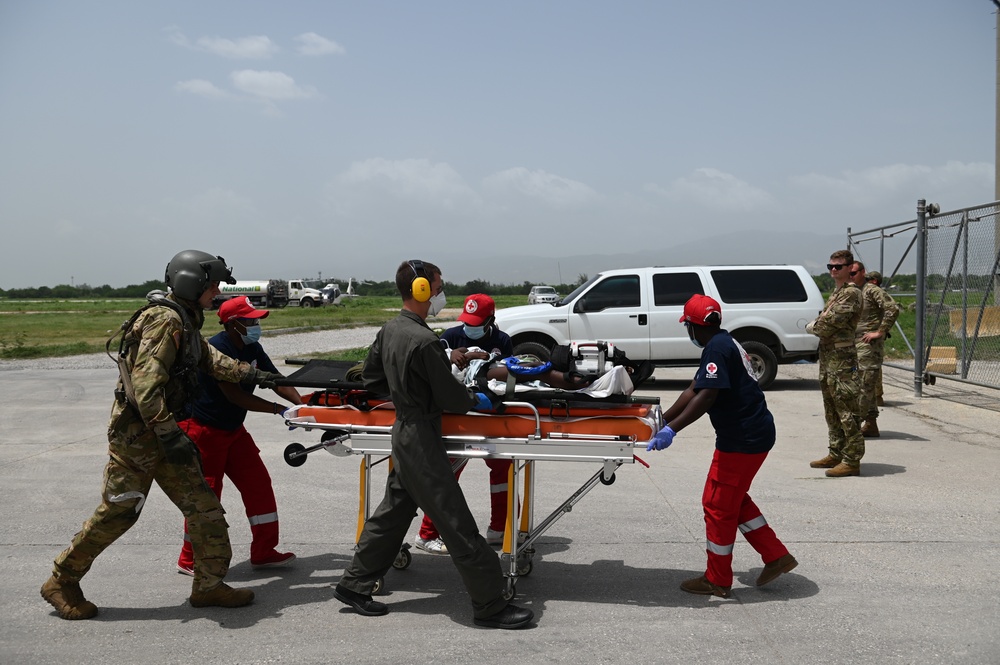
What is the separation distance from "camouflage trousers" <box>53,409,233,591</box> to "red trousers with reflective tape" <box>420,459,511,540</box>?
5.08 ft

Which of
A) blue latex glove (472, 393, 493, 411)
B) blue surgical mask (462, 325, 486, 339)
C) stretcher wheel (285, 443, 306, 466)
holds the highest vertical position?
blue surgical mask (462, 325, 486, 339)

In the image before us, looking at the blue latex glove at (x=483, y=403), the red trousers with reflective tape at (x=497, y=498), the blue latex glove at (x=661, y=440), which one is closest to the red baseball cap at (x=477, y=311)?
the red trousers with reflective tape at (x=497, y=498)

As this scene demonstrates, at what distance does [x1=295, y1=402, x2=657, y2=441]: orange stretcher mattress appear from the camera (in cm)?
488

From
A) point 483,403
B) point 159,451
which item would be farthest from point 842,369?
point 159,451

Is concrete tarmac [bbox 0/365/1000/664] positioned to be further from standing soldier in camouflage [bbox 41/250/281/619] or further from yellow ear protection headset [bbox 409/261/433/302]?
yellow ear protection headset [bbox 409/261/433/302]

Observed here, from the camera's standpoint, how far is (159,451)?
477 cm

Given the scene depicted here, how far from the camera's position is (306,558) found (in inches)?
232

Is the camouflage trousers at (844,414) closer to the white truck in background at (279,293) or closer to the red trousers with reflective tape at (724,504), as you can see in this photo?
the red trousers with reflective tape at (724,504)

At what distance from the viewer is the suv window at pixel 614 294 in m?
15.3

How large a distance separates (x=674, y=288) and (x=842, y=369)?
703cm

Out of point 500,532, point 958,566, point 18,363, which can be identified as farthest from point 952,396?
point 18,363

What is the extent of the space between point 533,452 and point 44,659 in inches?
104

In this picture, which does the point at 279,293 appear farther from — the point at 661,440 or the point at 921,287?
the point at 661,440

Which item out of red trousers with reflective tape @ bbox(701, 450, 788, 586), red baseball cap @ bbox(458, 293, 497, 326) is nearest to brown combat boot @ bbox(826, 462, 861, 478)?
red trousers with reflective tape @ bbox(701, 450, 788, 586)
